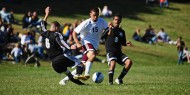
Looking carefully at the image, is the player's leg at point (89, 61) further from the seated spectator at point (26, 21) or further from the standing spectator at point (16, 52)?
the seated spectator at point (26, 21)

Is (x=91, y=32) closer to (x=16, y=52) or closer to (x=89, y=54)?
(x=89, y=54)

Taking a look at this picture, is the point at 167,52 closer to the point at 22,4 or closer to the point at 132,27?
the point at 132,27

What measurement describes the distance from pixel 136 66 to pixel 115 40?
20288 millimetres

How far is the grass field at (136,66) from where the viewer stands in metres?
14.0

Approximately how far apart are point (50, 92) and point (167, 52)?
34141 mm

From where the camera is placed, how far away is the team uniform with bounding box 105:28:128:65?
Result: 16750 millimetres

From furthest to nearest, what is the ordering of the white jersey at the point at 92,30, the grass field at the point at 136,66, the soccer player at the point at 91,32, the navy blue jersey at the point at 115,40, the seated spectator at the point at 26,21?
the seated spectator at the point at 26,21 < the white jersey at the point at 92,30 < the soccer player at the point at 91,32 < the navy blue jersey at the point at 115,40 < the grass field at the point at 136,66

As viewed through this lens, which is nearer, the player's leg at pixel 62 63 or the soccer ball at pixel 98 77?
the player's leg at pixel 62 63

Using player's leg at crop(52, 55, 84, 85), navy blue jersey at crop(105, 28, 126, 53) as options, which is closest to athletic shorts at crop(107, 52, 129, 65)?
navy blue jersey at crop(105, 28, 126, 53)

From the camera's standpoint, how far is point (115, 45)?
1680 centimetres

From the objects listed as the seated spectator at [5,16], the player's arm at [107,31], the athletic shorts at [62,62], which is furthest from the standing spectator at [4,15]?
the athletic shorts at [62,62]

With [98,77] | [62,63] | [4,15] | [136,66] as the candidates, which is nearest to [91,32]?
[98,77]

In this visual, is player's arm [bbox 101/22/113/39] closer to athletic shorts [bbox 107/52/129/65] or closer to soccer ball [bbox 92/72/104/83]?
athletic shorts [bbox 107/52/129/65]

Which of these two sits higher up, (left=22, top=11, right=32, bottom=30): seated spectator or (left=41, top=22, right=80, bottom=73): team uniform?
(left=41, top=22, right=80, bottom=73): team uniform
